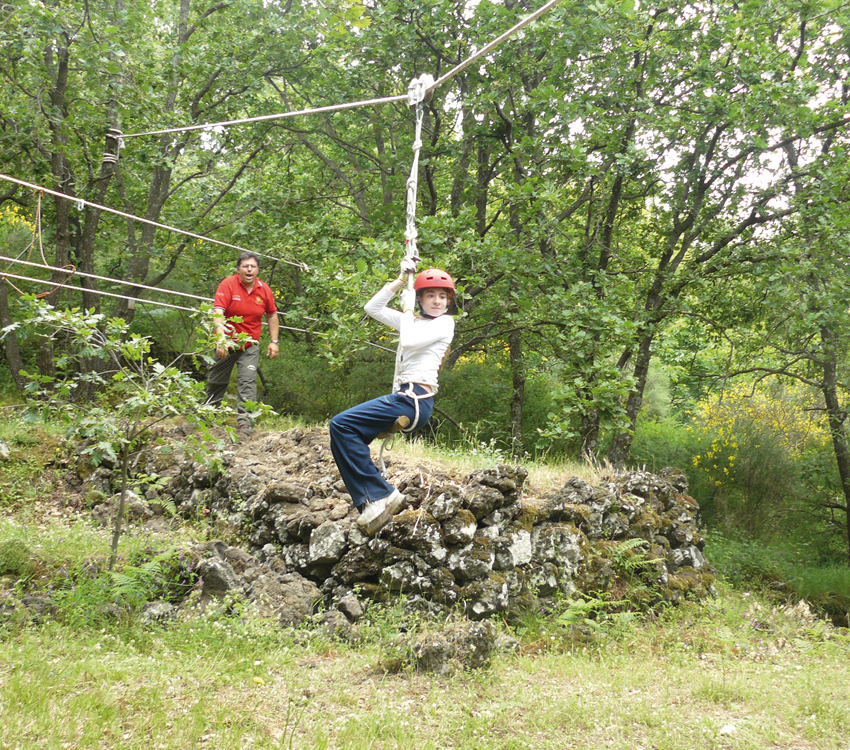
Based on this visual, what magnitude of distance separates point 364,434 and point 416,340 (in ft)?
2.66

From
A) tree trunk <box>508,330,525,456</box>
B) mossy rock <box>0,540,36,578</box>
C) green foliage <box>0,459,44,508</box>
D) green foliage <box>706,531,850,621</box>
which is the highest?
tree trunk <box>508,330,525,456</box>

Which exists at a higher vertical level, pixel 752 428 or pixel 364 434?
pixel 364 434

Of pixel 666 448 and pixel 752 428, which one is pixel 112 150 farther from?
pixel 752 428

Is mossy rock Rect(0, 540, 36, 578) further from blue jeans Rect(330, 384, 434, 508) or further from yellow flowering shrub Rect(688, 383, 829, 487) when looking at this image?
yellow flowering shrub Rect(688, 383, 829, 487)

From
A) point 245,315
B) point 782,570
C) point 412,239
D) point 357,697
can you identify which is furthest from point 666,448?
point 357,697

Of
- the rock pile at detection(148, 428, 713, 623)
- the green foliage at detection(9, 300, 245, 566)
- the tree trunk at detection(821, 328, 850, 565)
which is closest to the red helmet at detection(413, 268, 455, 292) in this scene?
the green foliage at detection(9, 300, 245, 566)

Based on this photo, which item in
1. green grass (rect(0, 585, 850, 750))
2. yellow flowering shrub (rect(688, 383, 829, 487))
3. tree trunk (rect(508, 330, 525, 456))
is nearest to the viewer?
green grass (rect(0, 585, 850, 750))

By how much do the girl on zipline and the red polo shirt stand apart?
11.0 feet

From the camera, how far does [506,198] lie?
33.5 ft

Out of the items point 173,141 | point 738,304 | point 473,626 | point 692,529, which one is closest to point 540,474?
point 692,529

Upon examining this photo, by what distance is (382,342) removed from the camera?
1271 centimetres

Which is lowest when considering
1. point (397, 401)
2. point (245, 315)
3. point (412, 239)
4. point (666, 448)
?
point (666, 448)

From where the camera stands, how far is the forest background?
9266 millimetres

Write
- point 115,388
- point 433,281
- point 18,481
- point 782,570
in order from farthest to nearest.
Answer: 1. point 782,570
2. point 18,481
3. point 433,281
4. point 115,388
